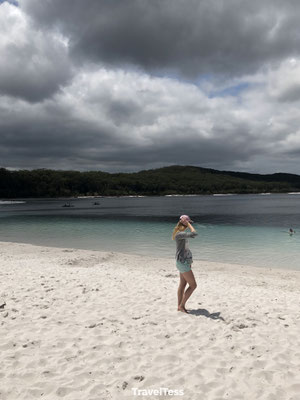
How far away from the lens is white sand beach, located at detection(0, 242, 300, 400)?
4941mm

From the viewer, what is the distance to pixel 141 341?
6.43m

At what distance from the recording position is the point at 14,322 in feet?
23.4

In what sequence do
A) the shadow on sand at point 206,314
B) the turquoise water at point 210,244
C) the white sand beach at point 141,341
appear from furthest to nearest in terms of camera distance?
the turquoise water at point 210,244 → the shadow on sand at point 206,314 → the white sand beach at point 141,341

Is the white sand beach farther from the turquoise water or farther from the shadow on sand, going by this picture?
the turquoise water

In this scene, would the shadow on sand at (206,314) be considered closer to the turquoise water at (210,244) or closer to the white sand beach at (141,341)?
the white sand beach at (141,341)

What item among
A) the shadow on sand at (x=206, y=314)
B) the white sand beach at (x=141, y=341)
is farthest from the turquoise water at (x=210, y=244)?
the shadow on sand at (x=206, y=314)

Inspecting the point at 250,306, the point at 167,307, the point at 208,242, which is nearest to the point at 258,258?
the point at 208,242

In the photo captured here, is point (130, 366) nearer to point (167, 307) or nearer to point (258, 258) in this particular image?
point (167, 307)

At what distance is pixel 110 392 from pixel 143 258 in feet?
49.9

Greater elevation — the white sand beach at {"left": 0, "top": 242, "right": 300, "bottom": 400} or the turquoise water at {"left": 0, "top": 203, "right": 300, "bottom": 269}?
the white sand beach at {"left": 0, "top": 242, "right": 300, "bottom": 400}

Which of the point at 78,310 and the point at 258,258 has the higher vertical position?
the point at 78,310

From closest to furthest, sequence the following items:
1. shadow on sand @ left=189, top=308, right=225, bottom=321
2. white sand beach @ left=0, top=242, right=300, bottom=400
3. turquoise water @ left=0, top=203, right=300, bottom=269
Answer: white sand beach @ left=0, top=242, right=300, bottom=400, shadow on sand @ left=189, top=308, right=225, bottom=321, turquoise water @ left=0, top=203, right=300, bottom=269

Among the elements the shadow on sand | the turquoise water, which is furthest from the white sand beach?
the turquoise water

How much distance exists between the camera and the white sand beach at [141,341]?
4.94 m
